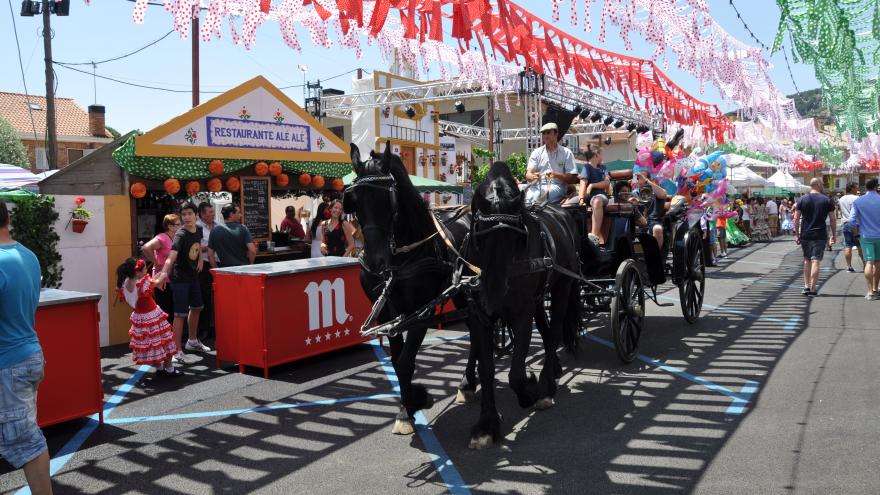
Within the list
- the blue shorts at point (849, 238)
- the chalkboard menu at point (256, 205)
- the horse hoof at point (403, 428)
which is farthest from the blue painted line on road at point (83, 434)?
the blue shorts at point (849, 238)

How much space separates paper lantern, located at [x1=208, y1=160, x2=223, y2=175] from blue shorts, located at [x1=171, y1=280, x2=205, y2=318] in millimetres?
3177

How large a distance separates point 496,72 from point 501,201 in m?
12.8

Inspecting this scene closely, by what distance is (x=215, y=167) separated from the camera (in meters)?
10.6

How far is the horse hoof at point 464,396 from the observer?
5.68 meters

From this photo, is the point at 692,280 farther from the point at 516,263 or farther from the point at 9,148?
the point at 9,148

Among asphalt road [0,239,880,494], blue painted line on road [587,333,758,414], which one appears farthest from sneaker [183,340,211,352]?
blue painted line on road [587,333,758,414]

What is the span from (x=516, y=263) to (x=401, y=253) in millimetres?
857

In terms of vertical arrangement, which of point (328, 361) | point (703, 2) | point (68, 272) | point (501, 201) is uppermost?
point (703, 2)

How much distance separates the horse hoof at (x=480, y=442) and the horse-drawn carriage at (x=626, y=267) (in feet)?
7.07

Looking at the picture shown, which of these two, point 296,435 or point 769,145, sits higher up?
point 769,145

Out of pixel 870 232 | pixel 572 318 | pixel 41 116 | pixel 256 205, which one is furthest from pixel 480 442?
pixel 41 116

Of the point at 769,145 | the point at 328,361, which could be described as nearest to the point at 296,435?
the point at 328,361

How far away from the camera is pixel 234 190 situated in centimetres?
1127

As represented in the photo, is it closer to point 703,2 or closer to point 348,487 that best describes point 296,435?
point 348,487
